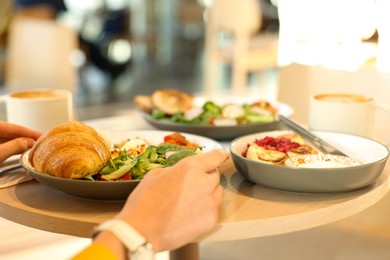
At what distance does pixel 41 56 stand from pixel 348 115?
224cm

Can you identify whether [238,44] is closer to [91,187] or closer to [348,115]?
[348,115]

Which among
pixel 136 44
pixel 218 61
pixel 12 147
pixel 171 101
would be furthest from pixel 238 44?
pixel 12 147

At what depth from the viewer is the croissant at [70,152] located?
2.71 feet

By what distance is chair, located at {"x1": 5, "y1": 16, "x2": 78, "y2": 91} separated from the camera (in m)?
3.05

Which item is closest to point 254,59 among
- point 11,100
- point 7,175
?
point 11,100

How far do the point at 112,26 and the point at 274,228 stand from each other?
202 inches

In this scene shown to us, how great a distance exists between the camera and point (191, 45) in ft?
20.7

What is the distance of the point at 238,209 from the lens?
0.82 meters

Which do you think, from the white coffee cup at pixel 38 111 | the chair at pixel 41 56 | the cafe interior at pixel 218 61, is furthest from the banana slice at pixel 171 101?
the chair at pixel 41 56

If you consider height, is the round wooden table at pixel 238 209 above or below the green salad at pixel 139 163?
below

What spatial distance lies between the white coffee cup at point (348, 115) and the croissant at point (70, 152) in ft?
1.61

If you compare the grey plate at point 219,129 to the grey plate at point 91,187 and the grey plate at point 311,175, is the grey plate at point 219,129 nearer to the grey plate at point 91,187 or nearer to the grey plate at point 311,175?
the grey plate at point 311,175

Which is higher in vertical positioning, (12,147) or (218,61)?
(12,147)

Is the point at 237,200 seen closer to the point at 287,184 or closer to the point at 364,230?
the point at 287,184
